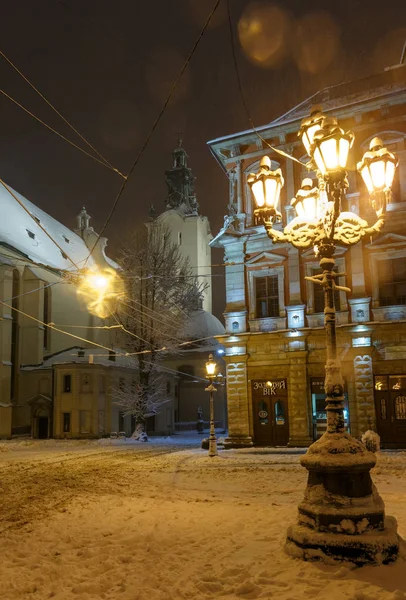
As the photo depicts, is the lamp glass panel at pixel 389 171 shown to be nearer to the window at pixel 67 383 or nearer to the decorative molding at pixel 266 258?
the decorative molding at pixel 266 258

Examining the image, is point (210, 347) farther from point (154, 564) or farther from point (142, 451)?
point (154, 564)

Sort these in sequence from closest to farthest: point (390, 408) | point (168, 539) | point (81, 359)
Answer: point (168, 539), point (390, 408), point (81, 359)

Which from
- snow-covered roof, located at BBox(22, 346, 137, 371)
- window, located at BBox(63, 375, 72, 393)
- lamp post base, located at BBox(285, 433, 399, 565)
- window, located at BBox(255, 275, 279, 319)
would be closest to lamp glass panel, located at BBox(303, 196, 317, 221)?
lamp post base, located at BBox(285, 433, 399, 565)

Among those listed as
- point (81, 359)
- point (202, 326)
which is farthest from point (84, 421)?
point (202, 326)

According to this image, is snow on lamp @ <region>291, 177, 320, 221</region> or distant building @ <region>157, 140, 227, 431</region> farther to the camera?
distant building @ <region>157, 140, 227, 431</region>

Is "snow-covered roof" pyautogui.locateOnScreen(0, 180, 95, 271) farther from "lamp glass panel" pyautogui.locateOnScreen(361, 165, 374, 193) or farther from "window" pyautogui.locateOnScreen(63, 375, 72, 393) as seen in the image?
"lamp glass panel" pyautogui.locateOnScreen(361, 165, 374, 193)

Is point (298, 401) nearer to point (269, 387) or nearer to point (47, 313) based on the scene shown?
point (269, 387)

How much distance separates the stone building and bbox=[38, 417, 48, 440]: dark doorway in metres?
19.0

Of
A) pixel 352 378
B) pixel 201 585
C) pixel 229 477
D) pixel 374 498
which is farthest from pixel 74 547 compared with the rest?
pixel 352 378

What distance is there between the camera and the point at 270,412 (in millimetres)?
24391

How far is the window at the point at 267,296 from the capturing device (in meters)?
25.2

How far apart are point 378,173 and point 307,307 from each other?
15.8 m

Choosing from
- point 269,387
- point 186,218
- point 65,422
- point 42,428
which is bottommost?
point 42,428

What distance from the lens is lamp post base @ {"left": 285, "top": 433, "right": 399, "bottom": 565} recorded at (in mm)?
6145
